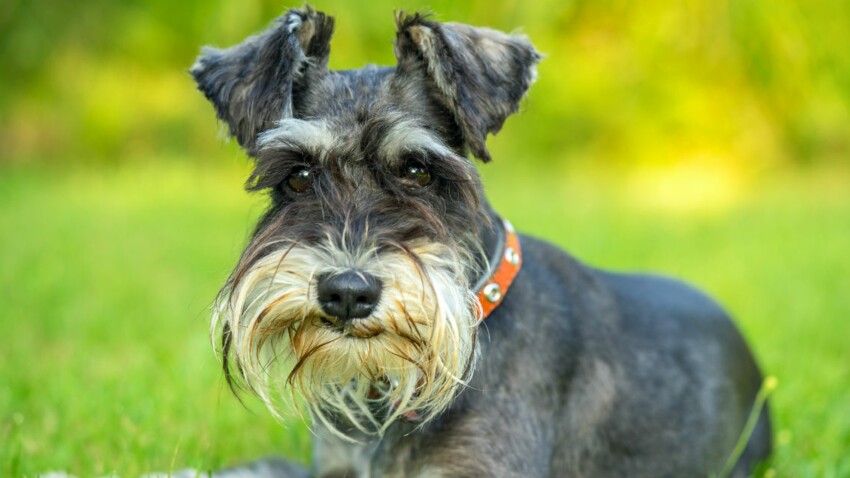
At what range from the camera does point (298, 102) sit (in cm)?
341

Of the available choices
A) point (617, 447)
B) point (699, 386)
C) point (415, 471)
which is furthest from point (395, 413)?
point (699, 386)

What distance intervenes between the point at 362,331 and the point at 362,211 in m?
0.42

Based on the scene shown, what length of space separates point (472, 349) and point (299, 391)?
595 millimetres

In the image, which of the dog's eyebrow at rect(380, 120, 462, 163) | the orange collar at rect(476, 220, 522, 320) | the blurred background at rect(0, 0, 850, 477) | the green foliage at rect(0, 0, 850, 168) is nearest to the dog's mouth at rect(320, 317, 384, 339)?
the orange collar at rect(476, 220, 522, 320)

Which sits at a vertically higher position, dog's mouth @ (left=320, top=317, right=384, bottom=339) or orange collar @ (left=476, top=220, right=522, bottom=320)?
orange collar @ (left=476, top=220, right=522, bottom=320)

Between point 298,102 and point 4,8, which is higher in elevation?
point 4,8

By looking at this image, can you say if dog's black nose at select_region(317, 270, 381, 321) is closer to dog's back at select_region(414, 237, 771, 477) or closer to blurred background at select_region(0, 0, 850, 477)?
dog's back at select_region(414, 237, 771, 477)

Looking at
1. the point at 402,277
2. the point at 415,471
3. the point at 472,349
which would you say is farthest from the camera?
the point at 415,471

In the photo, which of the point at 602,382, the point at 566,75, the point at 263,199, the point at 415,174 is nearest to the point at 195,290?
the point at 263,199

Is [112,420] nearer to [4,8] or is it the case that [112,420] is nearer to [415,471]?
[415,471]

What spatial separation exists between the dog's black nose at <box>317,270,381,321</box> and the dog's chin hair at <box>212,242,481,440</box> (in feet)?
0.08

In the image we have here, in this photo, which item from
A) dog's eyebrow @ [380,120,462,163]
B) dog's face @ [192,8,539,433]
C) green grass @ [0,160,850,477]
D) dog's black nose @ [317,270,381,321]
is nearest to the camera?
dog's black nose @ [317,270,381,321]

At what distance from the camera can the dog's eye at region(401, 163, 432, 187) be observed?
3113 millimetres

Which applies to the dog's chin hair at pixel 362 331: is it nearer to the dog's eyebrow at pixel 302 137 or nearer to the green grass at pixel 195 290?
the dog's eyebrow at pixel 302 137
